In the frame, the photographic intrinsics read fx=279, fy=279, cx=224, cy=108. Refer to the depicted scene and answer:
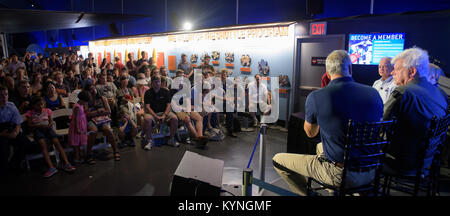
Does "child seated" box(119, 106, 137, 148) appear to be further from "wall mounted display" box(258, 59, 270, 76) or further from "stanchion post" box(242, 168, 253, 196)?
"stanchion post" box(242, 168, 253, 196)

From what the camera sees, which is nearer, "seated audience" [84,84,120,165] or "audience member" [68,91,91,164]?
"audience member" [68,91,91,164]

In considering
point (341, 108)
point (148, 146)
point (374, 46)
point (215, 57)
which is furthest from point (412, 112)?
point (215, 57)

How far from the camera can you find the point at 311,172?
233 cm

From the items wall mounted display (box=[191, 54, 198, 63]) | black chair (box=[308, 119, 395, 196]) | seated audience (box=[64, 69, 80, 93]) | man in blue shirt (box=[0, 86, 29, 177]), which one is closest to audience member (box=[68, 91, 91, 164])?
man in blue shirt (box=[0, 86, 29, 177])

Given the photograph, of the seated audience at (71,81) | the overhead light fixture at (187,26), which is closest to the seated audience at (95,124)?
the seated audience at (71,81)

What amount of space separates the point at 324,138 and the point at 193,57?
726cm

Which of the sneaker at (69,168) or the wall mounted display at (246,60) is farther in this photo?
the wall mounted display at (246,60)

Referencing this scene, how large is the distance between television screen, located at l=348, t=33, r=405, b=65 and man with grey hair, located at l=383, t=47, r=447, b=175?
295cm

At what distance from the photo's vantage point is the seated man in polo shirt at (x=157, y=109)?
5379 mm

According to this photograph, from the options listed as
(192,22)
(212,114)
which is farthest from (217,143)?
(192,22)

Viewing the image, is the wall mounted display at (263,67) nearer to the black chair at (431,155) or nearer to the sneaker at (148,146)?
the sneaker at (148,146)

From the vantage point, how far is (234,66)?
7836mm

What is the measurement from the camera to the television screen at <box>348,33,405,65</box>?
5.00m

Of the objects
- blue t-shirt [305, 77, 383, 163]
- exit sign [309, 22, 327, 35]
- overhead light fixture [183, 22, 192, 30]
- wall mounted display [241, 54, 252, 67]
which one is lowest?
blue t-shirt [305, 77, 383, 163]
